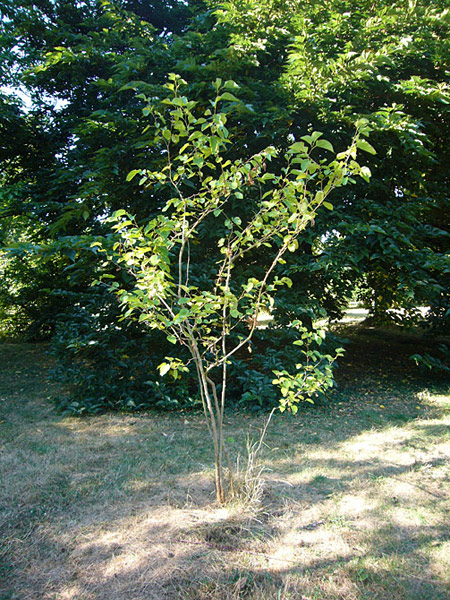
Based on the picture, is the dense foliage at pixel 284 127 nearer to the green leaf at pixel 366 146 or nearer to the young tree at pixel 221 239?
the young tree at pixel 221 239

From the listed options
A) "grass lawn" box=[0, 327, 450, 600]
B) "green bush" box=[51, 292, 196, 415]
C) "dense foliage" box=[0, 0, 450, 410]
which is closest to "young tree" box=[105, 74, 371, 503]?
"grass lawn" box=[0, 327, 450, 600]

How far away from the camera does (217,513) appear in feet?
8.54

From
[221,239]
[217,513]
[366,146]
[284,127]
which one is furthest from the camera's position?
[284,127]

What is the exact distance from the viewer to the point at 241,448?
12.2 feet

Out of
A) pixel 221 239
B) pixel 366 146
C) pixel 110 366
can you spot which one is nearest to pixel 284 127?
pixel 221 239

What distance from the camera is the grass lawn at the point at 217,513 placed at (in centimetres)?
201

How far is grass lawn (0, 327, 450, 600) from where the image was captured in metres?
2.01

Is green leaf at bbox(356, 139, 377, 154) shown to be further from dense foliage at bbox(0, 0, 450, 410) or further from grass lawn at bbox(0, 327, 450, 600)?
dense foliage at bbox(0, 0, 450, 410)

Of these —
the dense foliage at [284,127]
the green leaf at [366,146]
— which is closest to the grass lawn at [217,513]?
the dense foliage at [284,127]

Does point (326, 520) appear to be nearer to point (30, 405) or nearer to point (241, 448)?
point (241, 448)

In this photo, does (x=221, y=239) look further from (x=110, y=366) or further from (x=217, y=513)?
(x=110, y=366)

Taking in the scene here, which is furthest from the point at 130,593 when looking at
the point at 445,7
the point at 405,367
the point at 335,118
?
the point at 445,7

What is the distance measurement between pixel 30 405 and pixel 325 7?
22.5 feet

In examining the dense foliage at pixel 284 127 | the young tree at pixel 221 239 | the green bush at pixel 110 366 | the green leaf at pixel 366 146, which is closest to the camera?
the green leaf at pixel 366 146
